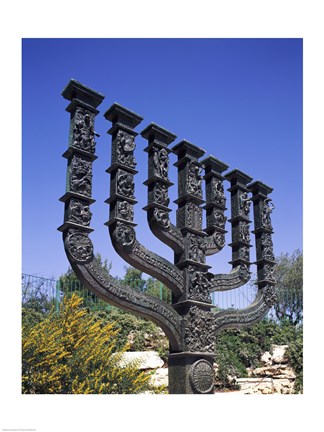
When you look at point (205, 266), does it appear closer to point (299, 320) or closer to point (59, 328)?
point (59, 328)

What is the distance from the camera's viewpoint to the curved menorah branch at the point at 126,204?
16.2 feet

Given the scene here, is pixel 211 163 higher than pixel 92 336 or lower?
higher

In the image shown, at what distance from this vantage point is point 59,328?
26.0ft

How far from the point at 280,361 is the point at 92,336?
473 centimetres

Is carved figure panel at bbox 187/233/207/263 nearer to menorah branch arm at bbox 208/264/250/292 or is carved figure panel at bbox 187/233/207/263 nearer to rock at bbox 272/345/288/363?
menorah branch arm at bbox 208/264/250/292

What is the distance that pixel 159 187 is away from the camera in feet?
17.8

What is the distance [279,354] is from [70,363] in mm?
5384

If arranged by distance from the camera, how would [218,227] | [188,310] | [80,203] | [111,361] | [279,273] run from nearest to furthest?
[80,203] < [188,310] < [218,227] < [111,361] < [279,273]

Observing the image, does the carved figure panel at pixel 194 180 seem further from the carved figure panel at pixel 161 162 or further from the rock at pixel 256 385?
the rock at pixel 256 385

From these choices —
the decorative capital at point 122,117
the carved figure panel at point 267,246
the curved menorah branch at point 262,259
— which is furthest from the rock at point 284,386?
the decorative capital at point 122,117

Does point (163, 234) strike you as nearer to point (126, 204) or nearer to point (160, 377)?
point (126, 204)

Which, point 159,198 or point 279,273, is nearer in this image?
point 159,198

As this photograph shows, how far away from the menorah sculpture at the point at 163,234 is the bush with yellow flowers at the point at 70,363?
A: 91.1 inches

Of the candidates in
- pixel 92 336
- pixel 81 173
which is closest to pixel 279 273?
pixel 92 336
